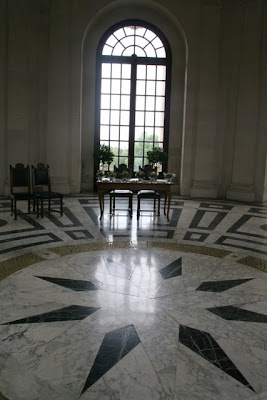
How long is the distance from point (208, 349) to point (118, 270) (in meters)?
1.90

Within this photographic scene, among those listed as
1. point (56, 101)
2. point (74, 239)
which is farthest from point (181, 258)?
point (56, 101)

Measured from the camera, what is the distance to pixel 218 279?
4.66m

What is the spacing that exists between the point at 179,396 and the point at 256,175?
8571 millimetres

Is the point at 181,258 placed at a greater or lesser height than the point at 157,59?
lesser

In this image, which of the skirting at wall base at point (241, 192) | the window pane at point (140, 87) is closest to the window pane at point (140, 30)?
the window pane at point (140, 87)

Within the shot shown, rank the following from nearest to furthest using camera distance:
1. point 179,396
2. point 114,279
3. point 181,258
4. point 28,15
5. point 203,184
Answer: point 179,396, point 114,279, point 181,258, point 28,15, point 203,184

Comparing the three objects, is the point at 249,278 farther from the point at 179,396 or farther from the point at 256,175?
the point at 256,175

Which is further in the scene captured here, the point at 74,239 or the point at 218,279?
the point at 74,239

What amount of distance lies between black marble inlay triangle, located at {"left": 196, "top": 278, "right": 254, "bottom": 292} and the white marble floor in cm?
1

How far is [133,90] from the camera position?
11.5 meters

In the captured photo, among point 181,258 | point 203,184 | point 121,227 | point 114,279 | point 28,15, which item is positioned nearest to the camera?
point 114,279

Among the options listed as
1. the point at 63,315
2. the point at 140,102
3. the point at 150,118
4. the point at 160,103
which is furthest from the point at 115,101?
the point at 63,315

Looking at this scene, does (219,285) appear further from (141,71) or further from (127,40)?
(127,40)

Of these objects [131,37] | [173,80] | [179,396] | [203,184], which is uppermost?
[131,37]
